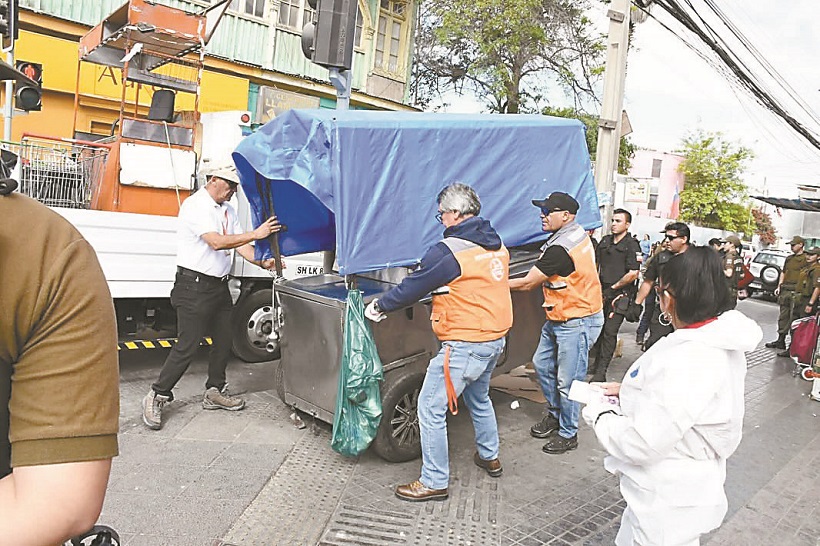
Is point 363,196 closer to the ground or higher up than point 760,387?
higher up

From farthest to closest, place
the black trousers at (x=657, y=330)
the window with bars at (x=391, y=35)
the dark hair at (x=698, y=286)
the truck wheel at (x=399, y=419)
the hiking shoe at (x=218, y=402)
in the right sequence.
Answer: the window with bars at (x=391, y=35) < the black trousers at (x=657, y=330) < the hiking shoe at (x=218, y=402) < the truck wheel at (x=399, y=419) < the dark hair at (x=698, y=286)

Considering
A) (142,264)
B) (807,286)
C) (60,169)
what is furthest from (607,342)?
(60,169)

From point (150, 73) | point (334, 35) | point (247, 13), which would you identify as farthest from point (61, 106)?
point (334, 35)

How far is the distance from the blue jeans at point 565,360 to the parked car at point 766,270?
717 inches

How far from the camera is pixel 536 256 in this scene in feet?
19.9

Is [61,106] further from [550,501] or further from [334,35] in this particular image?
[550,501]

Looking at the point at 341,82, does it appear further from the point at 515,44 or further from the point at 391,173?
A: the point at 515,44

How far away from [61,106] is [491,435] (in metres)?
11.0

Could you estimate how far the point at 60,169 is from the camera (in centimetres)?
644

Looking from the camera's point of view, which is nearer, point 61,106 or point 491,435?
Answer: point 491,435

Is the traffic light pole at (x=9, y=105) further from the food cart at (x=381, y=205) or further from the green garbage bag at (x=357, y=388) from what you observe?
the green garbage bag at (x=357, y=388)

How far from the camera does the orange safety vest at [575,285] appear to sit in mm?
5070

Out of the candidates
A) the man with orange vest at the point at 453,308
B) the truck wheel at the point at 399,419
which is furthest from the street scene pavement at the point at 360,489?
the man with orange vest at the point at 453,308

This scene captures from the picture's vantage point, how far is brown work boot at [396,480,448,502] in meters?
4.18
